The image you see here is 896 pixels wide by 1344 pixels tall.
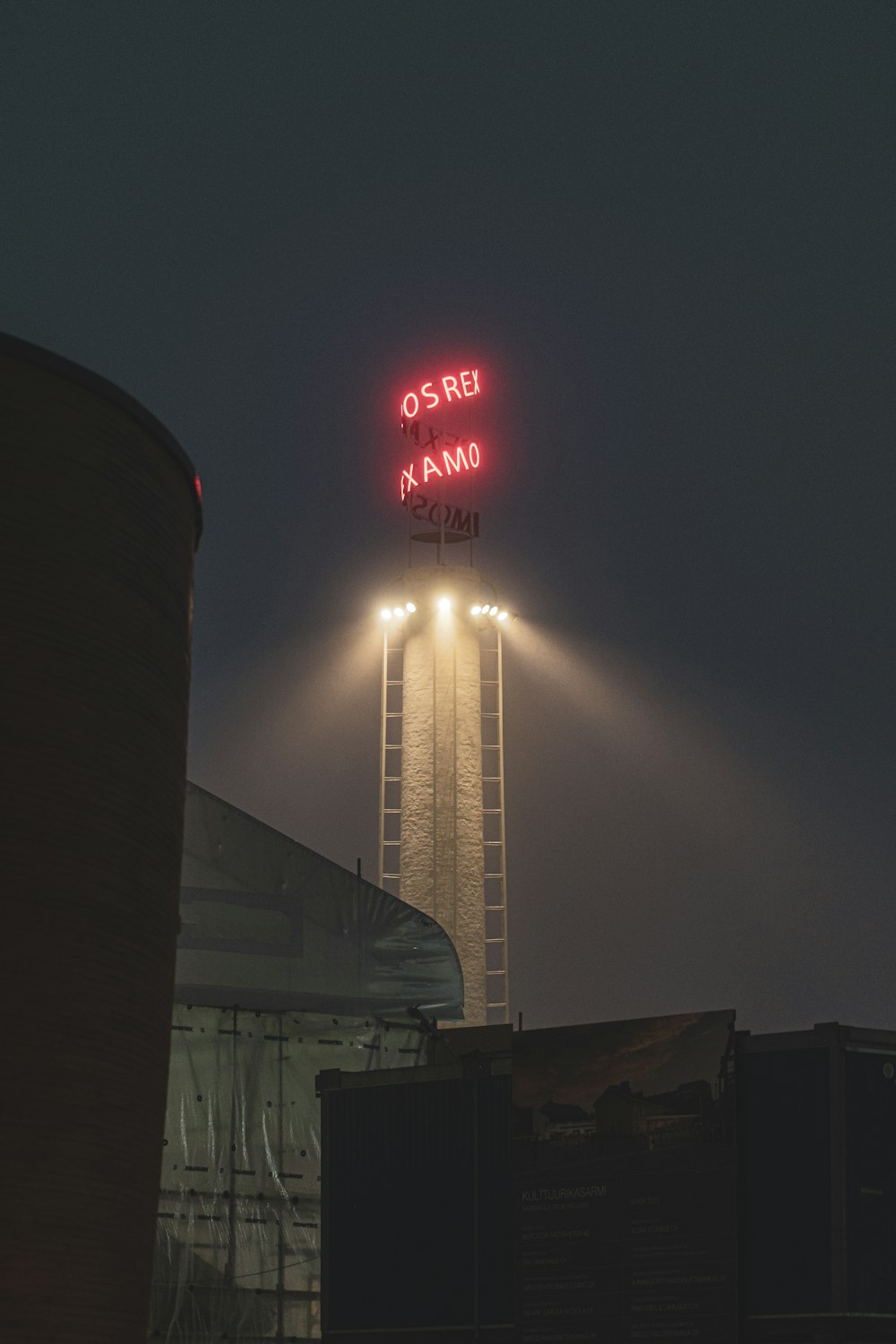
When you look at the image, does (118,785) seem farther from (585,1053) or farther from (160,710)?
(585,1053)

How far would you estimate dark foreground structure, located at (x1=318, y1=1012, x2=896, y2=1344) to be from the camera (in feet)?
82.6

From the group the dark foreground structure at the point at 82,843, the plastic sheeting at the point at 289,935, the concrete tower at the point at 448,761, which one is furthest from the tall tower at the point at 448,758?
the dark foreground structure at the point at 82,843

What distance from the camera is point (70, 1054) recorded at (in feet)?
62.7

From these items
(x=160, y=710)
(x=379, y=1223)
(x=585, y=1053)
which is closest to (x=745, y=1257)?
(x=585, y=1053)

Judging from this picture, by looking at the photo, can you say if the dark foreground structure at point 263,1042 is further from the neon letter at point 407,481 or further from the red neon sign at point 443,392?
the red neon sign at point 443,392

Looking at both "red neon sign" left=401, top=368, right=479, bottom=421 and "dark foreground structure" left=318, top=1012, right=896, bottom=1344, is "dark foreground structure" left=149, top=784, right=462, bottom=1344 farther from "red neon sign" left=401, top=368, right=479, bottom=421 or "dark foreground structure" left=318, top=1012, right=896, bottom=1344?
"red neon sign" left=401, top=368, right=479, bottom=421

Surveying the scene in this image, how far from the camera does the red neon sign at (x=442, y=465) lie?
6278 cm

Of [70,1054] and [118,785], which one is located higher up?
[118,785]

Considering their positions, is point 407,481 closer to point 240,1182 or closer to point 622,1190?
point 240,1182

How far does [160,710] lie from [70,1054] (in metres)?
4.09

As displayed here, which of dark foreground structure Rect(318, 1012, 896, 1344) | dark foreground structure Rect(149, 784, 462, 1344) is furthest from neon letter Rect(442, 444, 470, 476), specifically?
dark foreground structure Rect(318, 1012, 896, 1344)

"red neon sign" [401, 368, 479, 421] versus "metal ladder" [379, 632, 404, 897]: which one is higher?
"red neon sign" [401, 368, 479, 421]

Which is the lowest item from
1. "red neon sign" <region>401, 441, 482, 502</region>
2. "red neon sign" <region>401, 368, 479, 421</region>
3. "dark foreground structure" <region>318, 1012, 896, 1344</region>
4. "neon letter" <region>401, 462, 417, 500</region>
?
"dark foreground structure" <region>318, 1012, 896, 1344</region>

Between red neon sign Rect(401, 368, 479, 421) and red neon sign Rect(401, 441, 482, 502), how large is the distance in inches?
76.8
